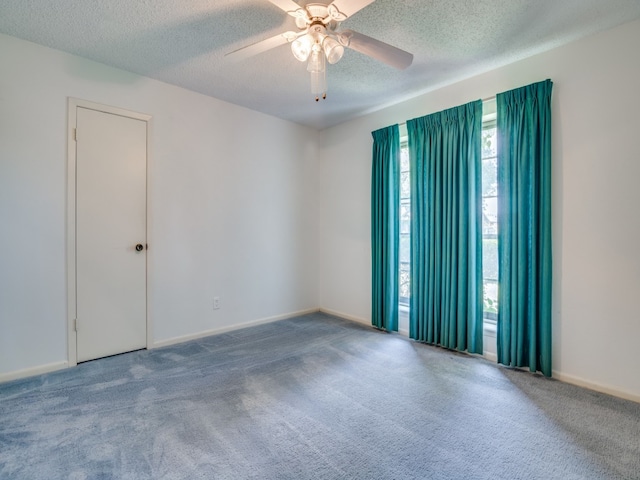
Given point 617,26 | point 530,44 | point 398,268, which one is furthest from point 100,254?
point 617,26

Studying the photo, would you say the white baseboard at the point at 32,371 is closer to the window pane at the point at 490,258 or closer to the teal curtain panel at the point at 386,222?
the teal curtain panel at the point at 386,222

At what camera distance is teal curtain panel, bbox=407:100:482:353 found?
2.85 m

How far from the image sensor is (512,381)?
7.77 feet

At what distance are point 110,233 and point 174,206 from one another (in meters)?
0.62

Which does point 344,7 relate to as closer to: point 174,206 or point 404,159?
point 404,159

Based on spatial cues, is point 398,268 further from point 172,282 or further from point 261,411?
point 172,282

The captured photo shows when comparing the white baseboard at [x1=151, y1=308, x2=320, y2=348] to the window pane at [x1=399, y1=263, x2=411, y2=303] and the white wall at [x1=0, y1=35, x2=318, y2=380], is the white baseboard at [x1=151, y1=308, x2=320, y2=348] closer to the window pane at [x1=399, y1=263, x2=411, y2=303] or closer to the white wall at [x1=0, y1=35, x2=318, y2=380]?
the white wall at [x1=0, y1=35, x2=318, y2=380]

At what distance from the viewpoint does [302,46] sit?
186 centimetres

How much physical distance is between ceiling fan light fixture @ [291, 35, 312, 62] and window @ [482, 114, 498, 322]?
1.90 m

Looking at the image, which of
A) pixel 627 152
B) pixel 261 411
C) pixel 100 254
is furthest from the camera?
pixel 100 254

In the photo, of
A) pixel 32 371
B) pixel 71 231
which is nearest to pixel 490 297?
pixel 71 231

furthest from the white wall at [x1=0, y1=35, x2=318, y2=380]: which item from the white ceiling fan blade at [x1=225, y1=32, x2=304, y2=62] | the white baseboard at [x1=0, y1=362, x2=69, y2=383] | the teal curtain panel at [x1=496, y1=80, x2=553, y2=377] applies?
the teal curtain panel at [x1=496, y1=80, x2=553, y2=377]

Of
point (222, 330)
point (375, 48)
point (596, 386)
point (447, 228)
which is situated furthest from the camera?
point (222, 330)

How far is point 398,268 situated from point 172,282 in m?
2.47
